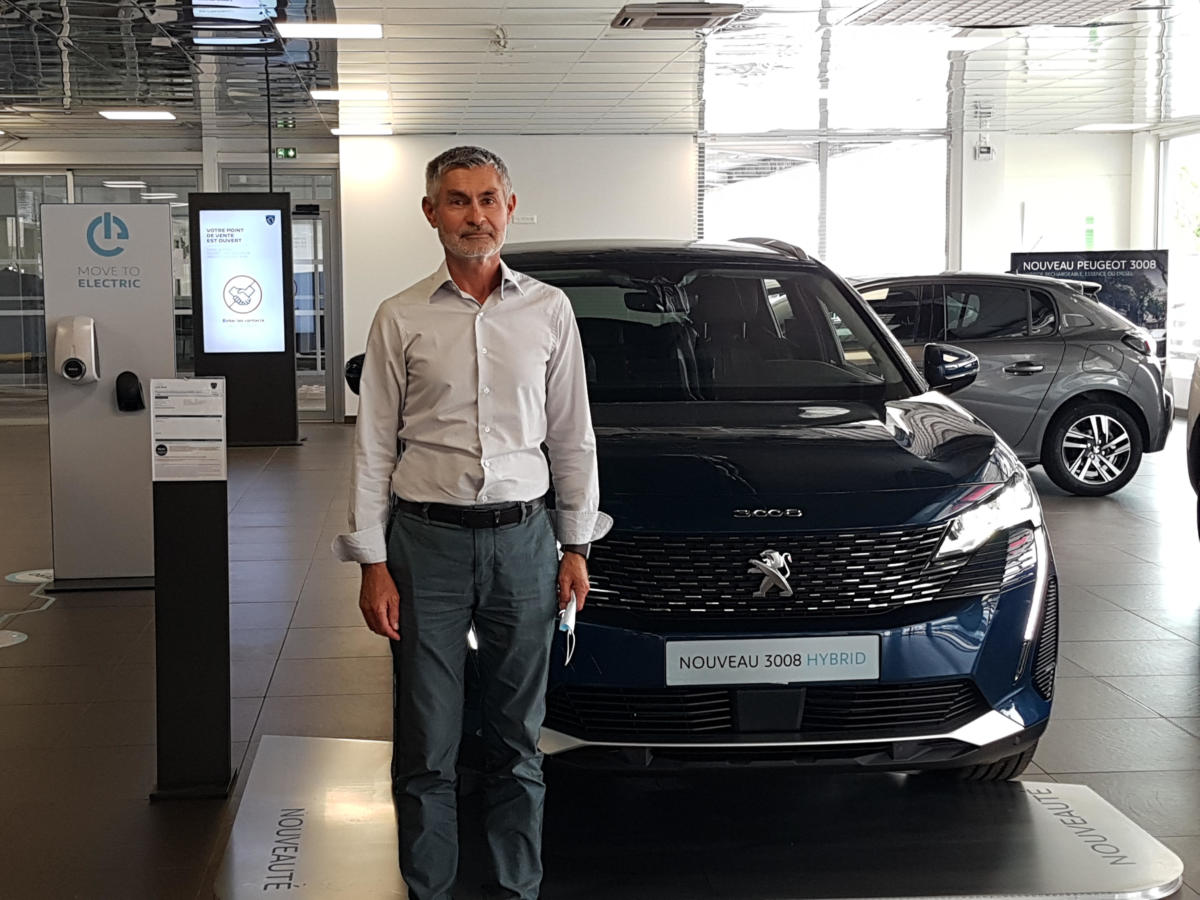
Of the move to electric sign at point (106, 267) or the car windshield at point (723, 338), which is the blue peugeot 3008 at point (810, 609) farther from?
the move to electric sign at point (106, 267)

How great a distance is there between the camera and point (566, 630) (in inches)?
118

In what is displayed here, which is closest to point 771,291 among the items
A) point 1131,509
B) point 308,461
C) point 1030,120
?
point 1131,509

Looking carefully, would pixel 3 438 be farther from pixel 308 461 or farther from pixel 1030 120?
pixel 1030 120

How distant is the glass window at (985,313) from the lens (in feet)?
32.0

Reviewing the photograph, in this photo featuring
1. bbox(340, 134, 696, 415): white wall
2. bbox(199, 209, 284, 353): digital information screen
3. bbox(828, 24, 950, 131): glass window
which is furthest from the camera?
bbox(340, 134, 696, 415): white wall

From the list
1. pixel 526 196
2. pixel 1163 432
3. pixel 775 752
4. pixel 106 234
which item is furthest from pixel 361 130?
pixel 775 752

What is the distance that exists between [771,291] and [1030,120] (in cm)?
1325

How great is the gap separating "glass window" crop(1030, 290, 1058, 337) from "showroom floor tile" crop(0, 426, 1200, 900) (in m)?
1.63

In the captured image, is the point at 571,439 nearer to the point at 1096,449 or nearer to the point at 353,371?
the point at 353,371

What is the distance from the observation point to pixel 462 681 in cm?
292

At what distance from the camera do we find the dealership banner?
45.3ft

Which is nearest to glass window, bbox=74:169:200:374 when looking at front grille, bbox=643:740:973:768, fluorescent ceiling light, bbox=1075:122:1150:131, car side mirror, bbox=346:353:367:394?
fluorescent ceiling light, bbox=1075:122:1150:131

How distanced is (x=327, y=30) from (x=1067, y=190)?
1107 centimetres

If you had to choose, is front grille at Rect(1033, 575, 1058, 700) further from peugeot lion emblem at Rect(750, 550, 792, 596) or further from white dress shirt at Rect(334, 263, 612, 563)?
white dress shirt at Rect(334, 263, 612, 563)
